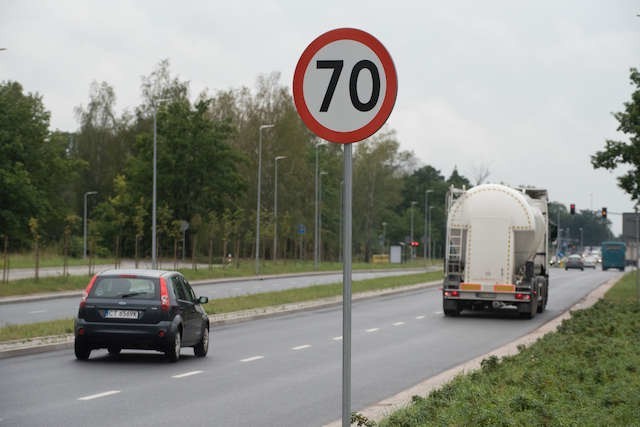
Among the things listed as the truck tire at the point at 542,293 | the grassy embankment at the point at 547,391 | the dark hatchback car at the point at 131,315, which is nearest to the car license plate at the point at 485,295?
the truck tire at the point at 542,293

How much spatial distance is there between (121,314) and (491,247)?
15.3 metres

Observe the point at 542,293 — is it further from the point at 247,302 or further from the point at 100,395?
the point at 100,395

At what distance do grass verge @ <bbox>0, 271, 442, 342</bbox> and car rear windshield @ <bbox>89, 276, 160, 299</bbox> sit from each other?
2.78m

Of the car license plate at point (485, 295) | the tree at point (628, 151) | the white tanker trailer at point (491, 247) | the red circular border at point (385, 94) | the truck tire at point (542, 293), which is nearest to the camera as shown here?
the red circular border at point (385, 94)

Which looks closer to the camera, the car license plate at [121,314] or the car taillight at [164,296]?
the car license plate at [121,314]

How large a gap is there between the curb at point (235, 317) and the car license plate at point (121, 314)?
195 centimetres

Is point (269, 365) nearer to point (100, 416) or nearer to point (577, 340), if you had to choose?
point (577, 340)

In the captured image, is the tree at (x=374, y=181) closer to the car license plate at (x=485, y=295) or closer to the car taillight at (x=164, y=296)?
the car license plate at (x=485, y=295)

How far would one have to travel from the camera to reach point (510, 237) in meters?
30.5

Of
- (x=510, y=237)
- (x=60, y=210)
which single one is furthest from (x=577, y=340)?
(x=60, y=210)

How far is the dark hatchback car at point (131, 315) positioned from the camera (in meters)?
16.9

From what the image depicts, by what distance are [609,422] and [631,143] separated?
99.1 feet

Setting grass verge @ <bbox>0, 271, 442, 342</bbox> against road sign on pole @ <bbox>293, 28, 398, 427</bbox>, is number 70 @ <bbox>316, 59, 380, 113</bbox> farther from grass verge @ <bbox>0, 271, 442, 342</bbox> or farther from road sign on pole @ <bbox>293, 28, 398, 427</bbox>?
grass verge @ <bbox>0, 271, 442, 342</bbox>

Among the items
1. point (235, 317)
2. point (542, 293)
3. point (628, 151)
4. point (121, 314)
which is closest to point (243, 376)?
point (121, 314)
